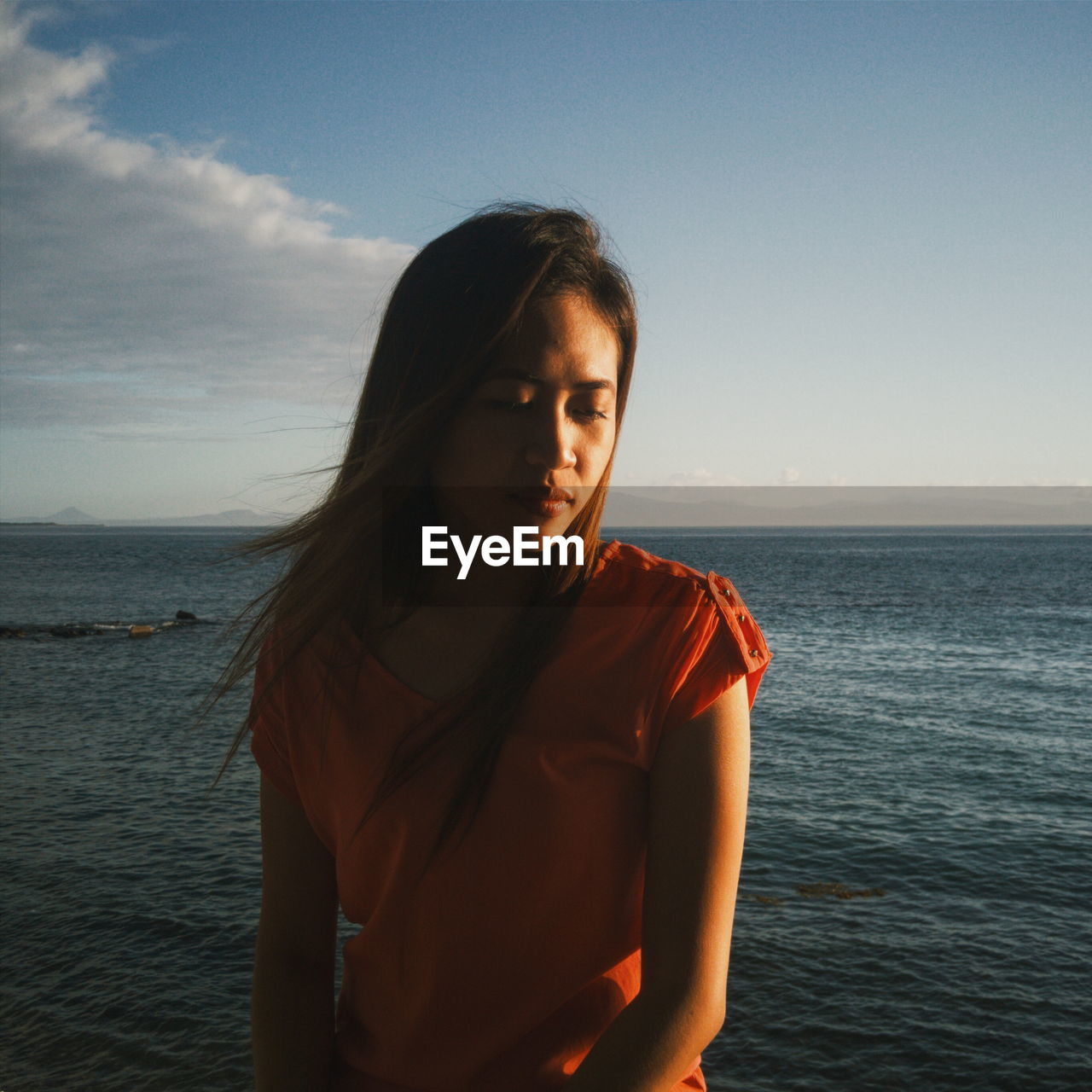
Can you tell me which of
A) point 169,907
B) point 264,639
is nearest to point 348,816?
point 264,639

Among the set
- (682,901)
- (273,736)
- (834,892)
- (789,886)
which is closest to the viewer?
(682,901)

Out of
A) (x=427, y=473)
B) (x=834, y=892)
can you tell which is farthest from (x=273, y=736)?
(x=834, y=892)

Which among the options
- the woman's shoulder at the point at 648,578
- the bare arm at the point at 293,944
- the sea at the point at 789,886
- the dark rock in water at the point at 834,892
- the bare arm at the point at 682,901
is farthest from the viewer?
the dark rock in water at the point at 834,892

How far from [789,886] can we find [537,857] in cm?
1342

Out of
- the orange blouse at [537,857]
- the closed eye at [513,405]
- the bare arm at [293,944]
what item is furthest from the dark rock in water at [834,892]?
the closed eye at [513,405]

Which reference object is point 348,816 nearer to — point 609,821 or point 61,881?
point 609,821

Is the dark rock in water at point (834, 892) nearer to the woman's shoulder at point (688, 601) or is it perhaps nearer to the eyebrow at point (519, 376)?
the woman's shoulder at point (688, 601)

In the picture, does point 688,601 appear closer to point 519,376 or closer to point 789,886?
point 519,376

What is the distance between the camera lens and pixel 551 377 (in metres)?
1.59

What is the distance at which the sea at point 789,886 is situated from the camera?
32.1ft

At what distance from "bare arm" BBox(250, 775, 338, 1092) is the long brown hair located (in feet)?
0.79

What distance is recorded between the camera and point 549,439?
159 centimetres

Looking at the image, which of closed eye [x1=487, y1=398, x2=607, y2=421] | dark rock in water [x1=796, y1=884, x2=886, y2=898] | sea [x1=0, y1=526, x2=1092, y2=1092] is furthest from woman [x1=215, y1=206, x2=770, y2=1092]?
dark rock in water [x1=796, y1=884, x2=886, y2=898]

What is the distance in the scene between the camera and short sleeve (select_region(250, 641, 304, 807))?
179 cm
